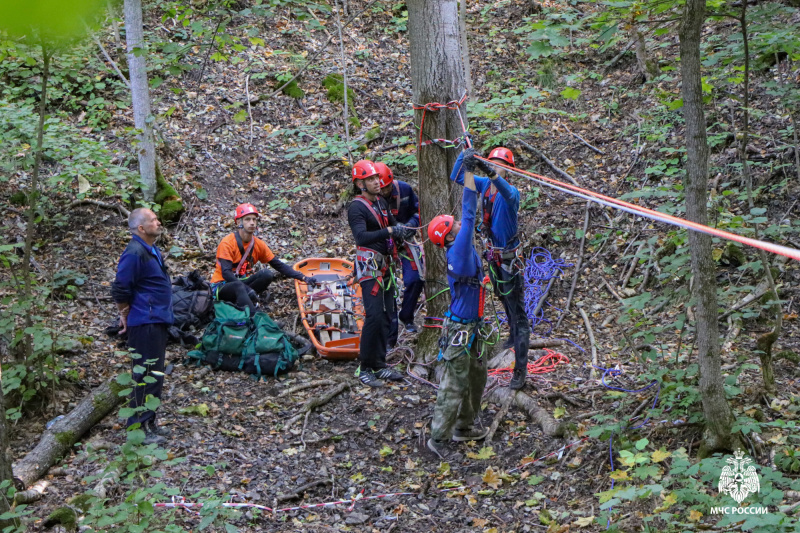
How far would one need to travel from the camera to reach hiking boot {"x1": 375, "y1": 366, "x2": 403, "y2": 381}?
6188mm

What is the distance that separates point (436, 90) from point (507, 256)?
5.33 ft

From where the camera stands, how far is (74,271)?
25.3 feet

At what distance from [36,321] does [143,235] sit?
4.87ft

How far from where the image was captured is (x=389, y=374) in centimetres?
620

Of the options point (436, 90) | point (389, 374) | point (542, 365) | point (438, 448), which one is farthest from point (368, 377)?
point (436, 90)

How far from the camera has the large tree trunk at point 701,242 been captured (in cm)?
349

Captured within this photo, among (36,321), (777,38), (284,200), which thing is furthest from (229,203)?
(777,38)

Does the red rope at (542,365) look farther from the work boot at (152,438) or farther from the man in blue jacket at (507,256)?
the work boot at (152,438)

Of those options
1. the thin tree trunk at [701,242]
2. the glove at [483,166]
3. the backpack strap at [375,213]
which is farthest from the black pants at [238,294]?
the thin tree trunk at [701,242]

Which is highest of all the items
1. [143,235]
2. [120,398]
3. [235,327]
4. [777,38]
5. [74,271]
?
[777,38]

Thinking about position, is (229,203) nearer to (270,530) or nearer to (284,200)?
(284,200)

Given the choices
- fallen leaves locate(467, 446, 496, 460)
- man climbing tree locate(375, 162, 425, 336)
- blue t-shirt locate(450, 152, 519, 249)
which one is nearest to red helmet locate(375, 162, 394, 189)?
man climbing tree locate(375, 162, 425, 336)

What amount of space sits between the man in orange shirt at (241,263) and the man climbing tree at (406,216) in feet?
3.63

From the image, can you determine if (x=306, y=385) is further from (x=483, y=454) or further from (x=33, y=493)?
(x=33, y=493)
